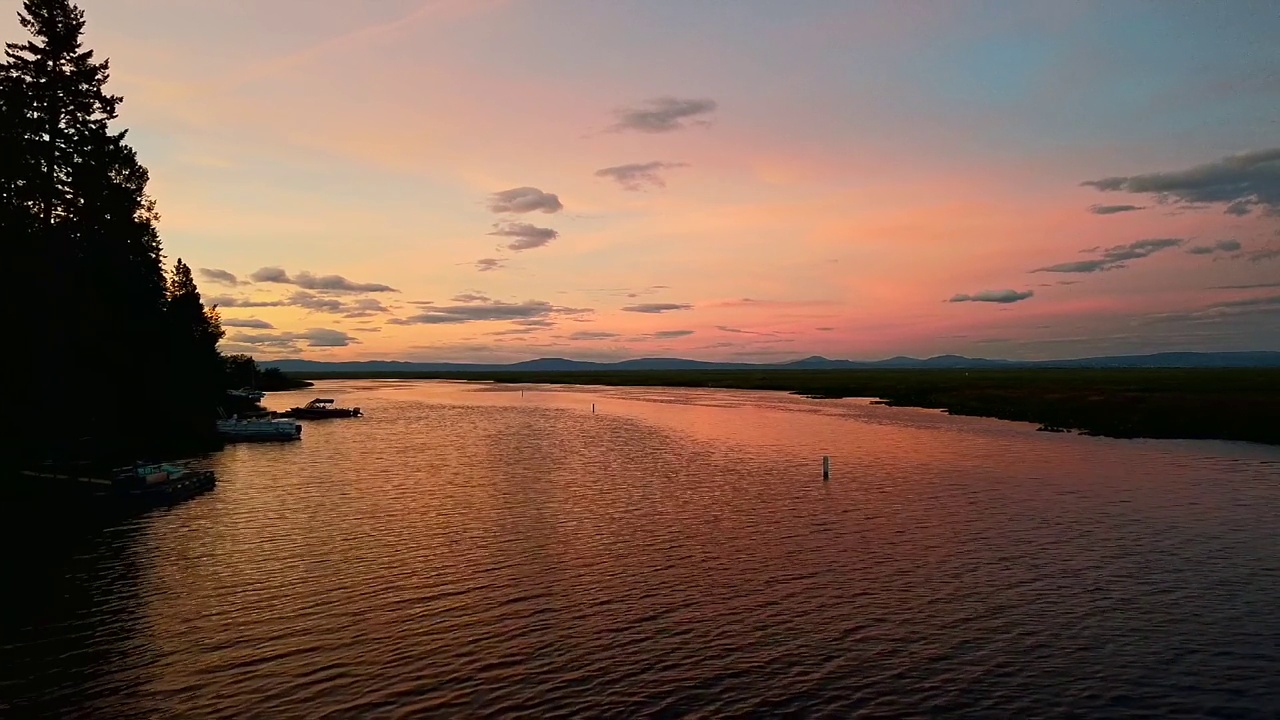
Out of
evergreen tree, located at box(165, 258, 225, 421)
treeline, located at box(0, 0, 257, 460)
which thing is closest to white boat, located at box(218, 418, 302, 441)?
evergreen tree, located at box(165, 258, 225, 421)

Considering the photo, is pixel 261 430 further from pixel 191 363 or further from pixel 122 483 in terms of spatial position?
pixel 122 483

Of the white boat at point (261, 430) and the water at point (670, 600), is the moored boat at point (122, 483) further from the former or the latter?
the white boat at point (261, 430)

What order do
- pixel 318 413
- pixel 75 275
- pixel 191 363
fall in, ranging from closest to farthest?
pixel 75 275, pixel 191 363, pixel 318 413

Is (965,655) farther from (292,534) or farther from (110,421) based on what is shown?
(110,421)

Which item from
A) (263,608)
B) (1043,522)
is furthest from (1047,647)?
(263,608)

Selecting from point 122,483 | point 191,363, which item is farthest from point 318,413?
point 122,483

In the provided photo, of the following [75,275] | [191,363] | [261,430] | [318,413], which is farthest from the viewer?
[318,413]
